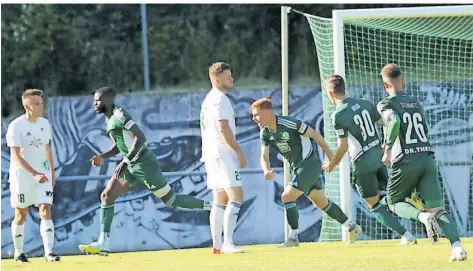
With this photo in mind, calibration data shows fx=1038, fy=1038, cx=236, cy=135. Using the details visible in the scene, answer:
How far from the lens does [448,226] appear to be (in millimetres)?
8891

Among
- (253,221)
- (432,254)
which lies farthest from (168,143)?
(432,254)

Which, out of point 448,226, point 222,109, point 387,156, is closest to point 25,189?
point 222,109

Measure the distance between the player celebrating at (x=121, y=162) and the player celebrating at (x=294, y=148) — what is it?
123cm

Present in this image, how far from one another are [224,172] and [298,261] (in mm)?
1554

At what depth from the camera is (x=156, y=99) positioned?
19.8 meters

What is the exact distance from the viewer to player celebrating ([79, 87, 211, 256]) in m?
10.9

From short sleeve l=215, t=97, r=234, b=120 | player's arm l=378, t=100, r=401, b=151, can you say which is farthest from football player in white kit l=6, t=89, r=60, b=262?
player's arm l=378, t=100, r=401, b=151

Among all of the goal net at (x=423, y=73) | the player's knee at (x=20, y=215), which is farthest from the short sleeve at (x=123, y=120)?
the goal net at (x=423, y=73)

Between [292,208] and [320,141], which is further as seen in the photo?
[292,208]

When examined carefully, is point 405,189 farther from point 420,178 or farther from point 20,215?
point 20,215

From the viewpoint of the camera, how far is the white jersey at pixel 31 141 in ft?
36.4

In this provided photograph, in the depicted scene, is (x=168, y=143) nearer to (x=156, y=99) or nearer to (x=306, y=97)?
(x=156, y=99)

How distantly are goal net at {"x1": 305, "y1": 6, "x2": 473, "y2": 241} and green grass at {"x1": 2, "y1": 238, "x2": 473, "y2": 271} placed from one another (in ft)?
10.4

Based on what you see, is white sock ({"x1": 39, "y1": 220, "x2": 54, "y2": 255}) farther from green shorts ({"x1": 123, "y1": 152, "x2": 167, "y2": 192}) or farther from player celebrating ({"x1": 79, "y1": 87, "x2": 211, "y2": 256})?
green shorts ({"x1": 123, "y1": 152, "x2": 167, "y2": 192})
